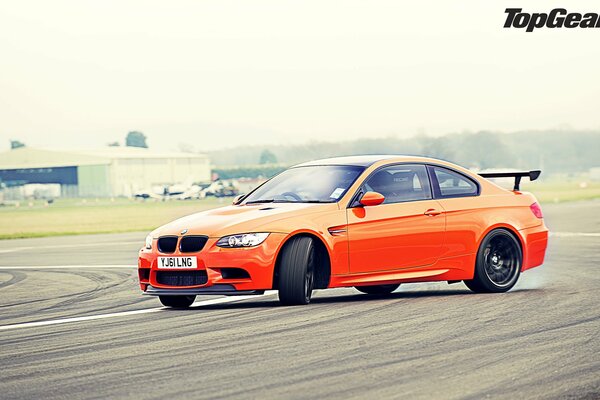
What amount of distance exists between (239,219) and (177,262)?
0.75m

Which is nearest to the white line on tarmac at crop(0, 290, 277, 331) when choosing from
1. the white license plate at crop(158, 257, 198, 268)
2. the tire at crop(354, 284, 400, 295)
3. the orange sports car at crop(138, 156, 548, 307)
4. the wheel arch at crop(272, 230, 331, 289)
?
the orange sports car at crop(138, 156, 548, 307)

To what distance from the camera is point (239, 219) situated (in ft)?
37.2

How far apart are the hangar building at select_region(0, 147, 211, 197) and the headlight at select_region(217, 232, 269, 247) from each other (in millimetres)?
123163

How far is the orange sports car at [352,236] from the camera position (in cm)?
1110

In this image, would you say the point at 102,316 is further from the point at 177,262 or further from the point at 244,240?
the point at 244,240

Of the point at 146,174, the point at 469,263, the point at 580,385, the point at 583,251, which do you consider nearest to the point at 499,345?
the point at 580,385

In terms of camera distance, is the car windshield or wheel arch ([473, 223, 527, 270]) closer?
the car windshield

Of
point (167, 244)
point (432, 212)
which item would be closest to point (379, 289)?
point (432, 212)

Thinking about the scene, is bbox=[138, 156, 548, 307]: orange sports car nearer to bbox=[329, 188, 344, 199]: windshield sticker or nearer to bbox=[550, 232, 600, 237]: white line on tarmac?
bbox=[329, 188, 344, 199]: windshield sticker

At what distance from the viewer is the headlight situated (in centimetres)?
1107

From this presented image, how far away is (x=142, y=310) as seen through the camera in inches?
457

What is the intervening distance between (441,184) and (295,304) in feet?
8.21

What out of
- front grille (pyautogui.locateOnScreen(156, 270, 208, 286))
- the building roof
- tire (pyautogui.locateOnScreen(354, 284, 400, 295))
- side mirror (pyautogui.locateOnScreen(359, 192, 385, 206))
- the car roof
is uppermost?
the building roof

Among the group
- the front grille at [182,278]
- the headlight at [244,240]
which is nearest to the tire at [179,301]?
the front grille at [182,278]
